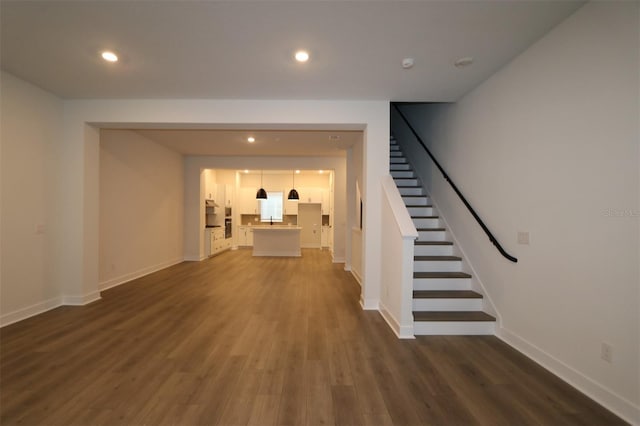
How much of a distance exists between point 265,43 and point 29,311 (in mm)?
4355

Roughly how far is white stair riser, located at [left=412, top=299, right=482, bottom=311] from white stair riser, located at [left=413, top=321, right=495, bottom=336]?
0.81ft

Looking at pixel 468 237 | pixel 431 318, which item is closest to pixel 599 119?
pixel 468 237

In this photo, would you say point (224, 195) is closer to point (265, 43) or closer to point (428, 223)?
point (428, 223)

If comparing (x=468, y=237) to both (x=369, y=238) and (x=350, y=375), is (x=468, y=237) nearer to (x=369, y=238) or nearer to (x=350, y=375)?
(x=369, y=238)

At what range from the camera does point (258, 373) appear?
2355 mm

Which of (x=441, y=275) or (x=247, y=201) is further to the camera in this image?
(x=247, y=201)

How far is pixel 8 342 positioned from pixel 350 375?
3.47 meters

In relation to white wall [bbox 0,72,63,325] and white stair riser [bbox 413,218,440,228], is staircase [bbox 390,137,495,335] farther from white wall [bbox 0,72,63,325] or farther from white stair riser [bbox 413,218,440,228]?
white wall [bbox 0,72,63,325]

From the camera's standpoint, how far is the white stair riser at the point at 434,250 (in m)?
4.07

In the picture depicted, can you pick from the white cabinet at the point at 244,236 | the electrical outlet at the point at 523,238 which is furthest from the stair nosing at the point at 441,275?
the white cabinet at the point at 244,236

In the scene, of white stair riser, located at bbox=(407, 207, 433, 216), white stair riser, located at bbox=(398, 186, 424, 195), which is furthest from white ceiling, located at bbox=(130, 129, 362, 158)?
white stair riser, located at bbox=(407, 207, 433, 216)

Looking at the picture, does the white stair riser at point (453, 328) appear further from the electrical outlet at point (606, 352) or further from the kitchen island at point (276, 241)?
the kitchen island at point (276, 241)

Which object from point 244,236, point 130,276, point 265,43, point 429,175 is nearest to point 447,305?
point 429,175

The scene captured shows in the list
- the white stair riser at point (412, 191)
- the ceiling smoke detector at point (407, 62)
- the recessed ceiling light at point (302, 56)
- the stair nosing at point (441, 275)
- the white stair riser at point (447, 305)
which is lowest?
the white stair riser at point (447, 305)
